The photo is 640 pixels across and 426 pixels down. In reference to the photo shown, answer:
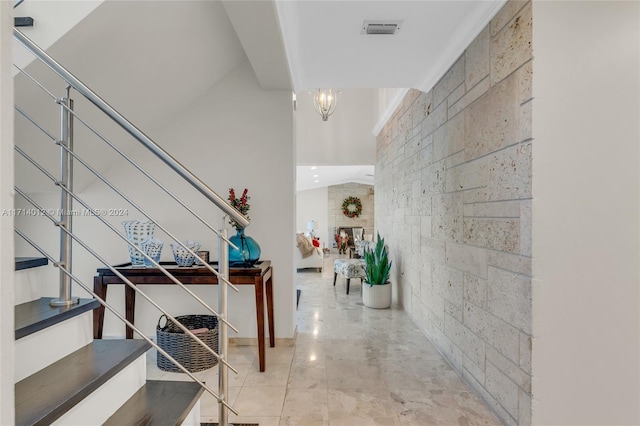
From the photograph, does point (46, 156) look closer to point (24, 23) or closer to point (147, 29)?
point (24, 23)

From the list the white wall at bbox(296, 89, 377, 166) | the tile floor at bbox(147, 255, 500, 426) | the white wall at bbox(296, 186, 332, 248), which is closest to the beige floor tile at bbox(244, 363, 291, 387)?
the tile floor at bbox(147, 255, 500, 426)

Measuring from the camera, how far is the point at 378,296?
381 cm

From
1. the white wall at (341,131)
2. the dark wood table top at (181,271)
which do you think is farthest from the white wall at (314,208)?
the dark wood table top at (181,271)

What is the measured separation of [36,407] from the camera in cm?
85

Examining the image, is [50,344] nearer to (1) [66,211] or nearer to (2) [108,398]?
(2) [108,398]

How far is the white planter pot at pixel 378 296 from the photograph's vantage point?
381 cm

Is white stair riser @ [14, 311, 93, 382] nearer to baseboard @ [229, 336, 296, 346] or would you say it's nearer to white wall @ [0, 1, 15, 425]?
white wall @ [0, 1, 15, 425]

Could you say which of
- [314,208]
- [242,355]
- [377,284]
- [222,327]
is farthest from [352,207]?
[222,327]

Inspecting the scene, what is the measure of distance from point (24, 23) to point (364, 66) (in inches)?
77.2

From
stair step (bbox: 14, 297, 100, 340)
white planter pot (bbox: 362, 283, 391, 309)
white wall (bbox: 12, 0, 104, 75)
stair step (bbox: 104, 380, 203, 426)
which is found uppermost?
white wall (bbox: 12, 0, 104, 75)

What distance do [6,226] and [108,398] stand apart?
0.84 meters

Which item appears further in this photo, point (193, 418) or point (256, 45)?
point (256, 45)

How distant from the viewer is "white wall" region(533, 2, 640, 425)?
1.45 m

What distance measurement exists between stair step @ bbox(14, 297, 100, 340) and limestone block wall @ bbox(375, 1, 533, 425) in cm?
179
